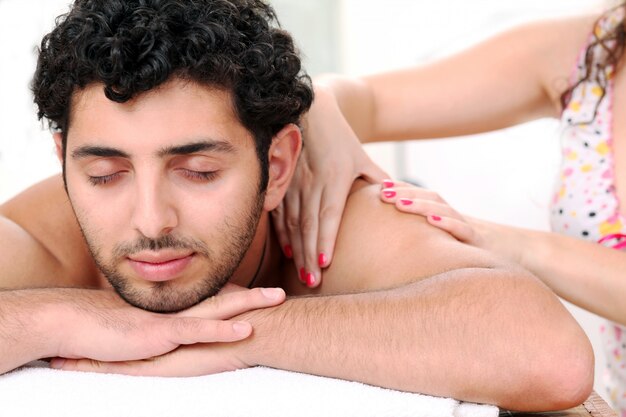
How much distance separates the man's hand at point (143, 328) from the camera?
4.39ft

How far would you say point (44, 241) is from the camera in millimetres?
1733

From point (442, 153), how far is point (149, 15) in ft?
9.05

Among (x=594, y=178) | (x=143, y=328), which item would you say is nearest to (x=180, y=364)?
(x=143, y=328)

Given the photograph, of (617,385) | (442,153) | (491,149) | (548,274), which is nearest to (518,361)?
(548,274)

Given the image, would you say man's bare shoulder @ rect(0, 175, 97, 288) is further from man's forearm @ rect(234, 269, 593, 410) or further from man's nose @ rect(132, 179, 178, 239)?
man's forearm @ rect(234, 269, 593, 410)

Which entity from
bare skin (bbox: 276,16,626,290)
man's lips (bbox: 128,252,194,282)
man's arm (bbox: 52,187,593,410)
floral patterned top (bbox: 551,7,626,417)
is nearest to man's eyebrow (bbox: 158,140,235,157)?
man's lips (bbox: 128,252,194,282)

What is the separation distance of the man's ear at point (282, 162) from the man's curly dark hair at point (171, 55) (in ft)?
0.11

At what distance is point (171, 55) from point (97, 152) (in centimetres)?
20

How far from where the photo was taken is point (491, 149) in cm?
376

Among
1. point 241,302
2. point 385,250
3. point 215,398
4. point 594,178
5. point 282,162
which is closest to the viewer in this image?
point 215,398

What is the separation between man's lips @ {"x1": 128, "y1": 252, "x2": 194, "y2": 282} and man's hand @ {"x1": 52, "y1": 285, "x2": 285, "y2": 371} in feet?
0.20

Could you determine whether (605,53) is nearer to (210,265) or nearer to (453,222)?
(453,222)

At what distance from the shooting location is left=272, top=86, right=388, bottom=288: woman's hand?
1.71 m

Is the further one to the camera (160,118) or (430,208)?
(430,208)
